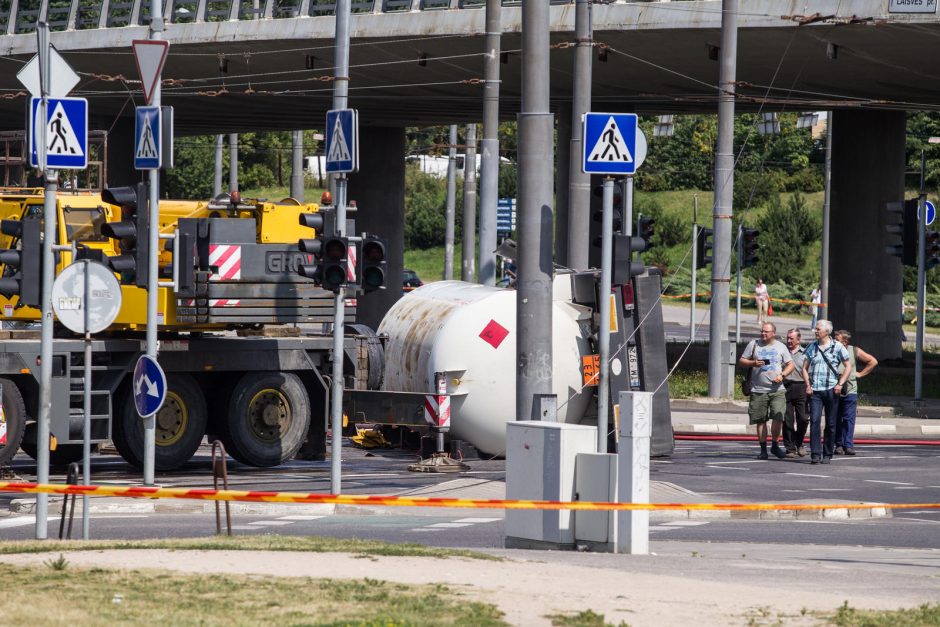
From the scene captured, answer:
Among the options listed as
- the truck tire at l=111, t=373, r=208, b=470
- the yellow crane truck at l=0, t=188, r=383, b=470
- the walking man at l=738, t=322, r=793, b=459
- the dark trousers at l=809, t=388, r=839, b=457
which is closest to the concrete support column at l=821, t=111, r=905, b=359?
the dark trousers at l=809, t=388, r=839, b=457

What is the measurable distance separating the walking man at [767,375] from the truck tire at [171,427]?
6886 mm

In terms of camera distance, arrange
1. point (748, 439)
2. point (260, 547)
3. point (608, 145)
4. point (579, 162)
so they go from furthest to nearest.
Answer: point (748, 439), point (579, 162), point (608, 145), point (260, 547)

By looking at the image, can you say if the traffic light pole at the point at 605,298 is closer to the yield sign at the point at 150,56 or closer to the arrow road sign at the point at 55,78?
the yield sign at the point at 150,56

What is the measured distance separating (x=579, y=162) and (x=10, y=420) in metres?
9.36

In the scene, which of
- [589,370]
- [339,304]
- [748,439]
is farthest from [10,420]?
[748,439]

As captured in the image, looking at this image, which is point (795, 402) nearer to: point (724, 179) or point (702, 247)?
point (724, 179)

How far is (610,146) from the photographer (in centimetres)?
1506

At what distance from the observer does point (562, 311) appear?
20.8m

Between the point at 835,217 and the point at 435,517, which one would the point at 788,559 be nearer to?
the point at 435,517

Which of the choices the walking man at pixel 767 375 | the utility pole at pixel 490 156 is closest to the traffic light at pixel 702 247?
the utility pole at pixel 490 156

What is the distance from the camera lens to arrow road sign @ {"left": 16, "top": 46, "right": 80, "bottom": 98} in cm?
1378

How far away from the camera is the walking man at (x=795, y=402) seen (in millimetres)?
21516

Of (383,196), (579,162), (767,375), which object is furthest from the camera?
(383,196)

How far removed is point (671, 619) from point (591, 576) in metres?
1.75
